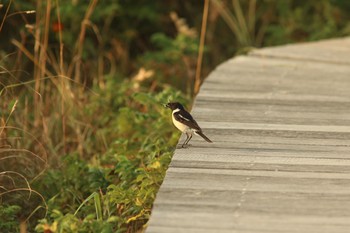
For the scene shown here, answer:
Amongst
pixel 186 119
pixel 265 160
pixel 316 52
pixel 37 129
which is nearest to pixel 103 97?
pixel 37 129

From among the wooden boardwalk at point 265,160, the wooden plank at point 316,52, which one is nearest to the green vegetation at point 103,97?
the wooden boardwalk at point 265,160

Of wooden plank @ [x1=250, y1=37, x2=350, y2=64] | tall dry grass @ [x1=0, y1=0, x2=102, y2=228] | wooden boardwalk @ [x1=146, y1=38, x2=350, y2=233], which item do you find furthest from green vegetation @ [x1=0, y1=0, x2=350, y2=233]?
wooden plank @ [x1=250, y1=37, x2=350, y2=64]

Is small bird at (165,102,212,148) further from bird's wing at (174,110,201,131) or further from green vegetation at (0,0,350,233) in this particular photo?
green vegetation at (0,0,350,233)

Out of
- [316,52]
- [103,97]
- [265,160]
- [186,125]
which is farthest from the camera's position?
[316,52]

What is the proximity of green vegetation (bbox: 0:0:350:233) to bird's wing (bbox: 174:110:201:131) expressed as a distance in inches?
9.3

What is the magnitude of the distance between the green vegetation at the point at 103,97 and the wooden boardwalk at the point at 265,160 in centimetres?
35

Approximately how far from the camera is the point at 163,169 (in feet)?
17.8

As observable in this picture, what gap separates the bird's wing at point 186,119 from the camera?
5.29 m

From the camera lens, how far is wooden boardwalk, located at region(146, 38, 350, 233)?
163 inches

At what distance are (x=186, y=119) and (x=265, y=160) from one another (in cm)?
56

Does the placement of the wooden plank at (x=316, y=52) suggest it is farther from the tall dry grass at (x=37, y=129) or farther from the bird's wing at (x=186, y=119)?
the bird's wing at (x=186, y=119)

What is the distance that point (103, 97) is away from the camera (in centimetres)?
782

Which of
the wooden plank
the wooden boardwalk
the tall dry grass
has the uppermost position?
the wooden boardwalk

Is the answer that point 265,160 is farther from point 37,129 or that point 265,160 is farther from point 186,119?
point 37,129
